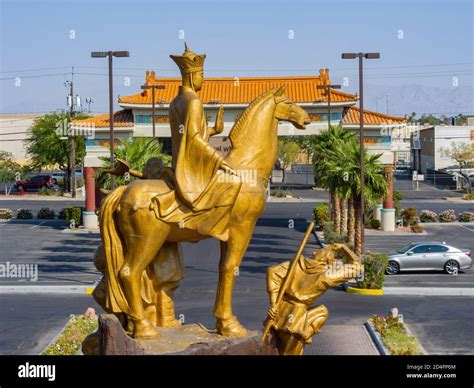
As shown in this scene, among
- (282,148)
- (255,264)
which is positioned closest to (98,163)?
(255,264)

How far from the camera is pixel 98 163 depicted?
4731 centimetres

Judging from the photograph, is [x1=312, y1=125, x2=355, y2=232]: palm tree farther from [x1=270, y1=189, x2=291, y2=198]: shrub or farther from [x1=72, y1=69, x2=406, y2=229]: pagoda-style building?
[x1=270, y1=189, x2=291, y2=198]: shrub

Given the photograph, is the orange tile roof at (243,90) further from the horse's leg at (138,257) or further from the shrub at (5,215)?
the horse's leg at (138,257)

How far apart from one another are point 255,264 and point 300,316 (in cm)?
2022

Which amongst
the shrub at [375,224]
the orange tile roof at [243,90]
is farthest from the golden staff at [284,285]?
the orange tile roof at [243,90]

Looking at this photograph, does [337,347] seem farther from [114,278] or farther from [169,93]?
[169,93]

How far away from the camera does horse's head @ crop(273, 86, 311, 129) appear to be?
50.2 ft

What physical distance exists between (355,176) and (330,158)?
2312 millimetres

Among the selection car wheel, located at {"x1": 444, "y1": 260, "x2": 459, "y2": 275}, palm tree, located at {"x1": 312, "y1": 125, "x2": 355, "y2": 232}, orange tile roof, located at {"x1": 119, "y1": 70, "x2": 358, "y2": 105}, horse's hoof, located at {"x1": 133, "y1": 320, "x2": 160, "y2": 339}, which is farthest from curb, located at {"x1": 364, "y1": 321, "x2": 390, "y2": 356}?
orange tile roof, located at {"x1": 119, "y1": 70, "x2": 358, "y2": 105}

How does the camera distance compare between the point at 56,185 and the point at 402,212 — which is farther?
the point at 56,185

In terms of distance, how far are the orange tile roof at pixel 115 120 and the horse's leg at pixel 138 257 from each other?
3514 cm

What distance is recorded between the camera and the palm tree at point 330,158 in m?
38.5

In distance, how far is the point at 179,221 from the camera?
1464 centimetres

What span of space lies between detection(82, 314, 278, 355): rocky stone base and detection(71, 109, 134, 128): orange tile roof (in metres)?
35.2
